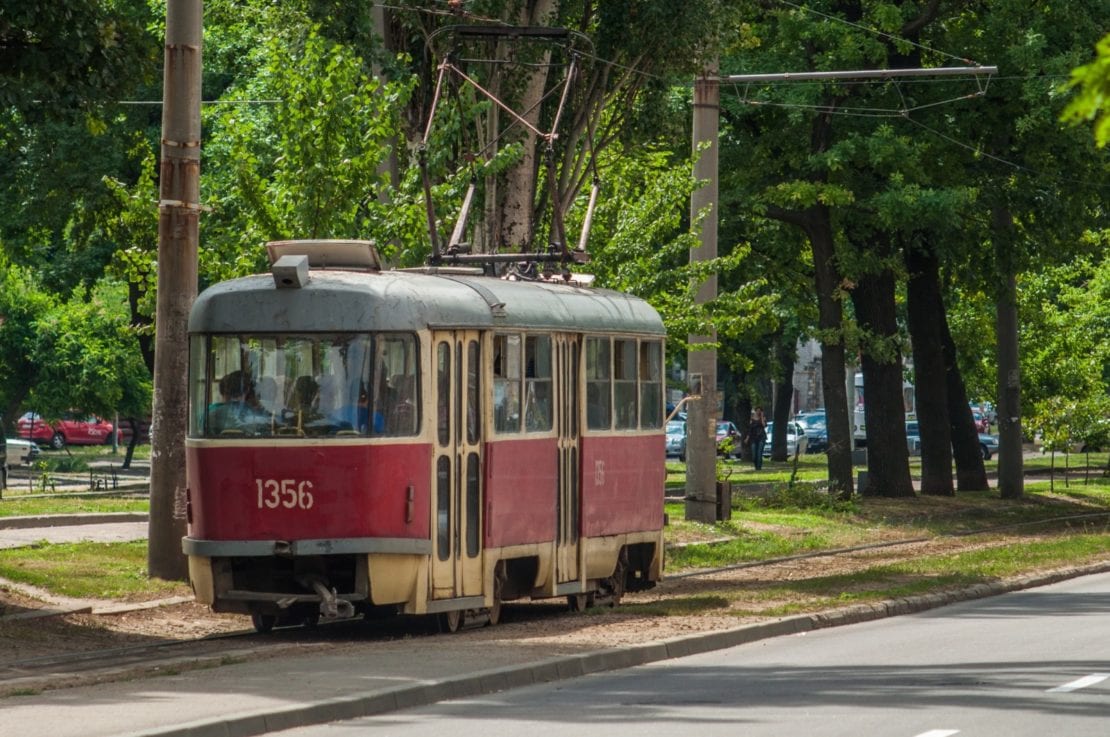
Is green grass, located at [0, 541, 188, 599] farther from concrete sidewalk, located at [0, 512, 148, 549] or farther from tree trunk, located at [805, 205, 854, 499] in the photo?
tree trunk, located at [805, 205, 854, 499]

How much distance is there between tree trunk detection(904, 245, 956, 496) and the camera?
135 ft

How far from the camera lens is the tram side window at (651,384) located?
68.5 feet

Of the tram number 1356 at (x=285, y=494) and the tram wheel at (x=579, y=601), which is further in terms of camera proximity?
the tram wheel at (x=579, y=601)

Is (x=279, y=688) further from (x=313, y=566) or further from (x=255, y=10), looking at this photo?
(x=255, y=10)

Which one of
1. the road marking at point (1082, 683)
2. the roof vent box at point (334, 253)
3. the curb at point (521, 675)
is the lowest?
the road marking at point (1082, 683)

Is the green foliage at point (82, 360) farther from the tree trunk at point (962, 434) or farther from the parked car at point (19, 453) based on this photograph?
the tree trunk at point (962, 434)

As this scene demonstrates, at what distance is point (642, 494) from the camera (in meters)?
20.8

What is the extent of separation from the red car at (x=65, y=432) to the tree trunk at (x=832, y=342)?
42.3 metres

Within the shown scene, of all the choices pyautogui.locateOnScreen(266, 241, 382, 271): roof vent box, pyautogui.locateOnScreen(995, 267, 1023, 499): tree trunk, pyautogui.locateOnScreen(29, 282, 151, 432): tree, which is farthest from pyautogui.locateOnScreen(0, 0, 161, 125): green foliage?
pyautogui.locateOnScreen(29, 282, 151, 432): tree

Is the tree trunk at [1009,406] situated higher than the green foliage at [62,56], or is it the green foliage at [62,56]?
the green foliage at [62,56]

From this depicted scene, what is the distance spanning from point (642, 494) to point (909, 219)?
15.5 meters

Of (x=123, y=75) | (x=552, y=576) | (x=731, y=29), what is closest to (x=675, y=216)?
(x=731, y=29)

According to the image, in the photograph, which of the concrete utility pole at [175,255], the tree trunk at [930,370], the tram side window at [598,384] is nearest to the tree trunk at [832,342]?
the tree trunk at [930,370]

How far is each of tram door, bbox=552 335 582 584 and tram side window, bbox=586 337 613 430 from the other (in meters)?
Result: 0.26
